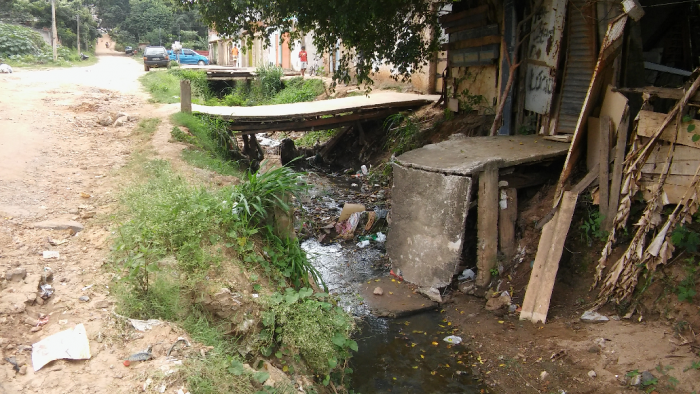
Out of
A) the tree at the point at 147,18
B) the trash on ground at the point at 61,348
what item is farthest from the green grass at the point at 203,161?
the tree at the point at 147,18

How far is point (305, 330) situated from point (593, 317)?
257cm

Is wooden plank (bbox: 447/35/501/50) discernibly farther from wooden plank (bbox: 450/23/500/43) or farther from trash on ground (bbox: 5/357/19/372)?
trash on ground (bbox: 5/357/19/372)

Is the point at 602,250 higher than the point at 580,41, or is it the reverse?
the point at 580,41

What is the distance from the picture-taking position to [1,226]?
3906 mm

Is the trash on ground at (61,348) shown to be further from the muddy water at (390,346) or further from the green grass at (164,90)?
the green grass at (164,90)

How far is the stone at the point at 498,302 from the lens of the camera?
4.84 meters

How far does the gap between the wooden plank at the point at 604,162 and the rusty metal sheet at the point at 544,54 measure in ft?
4.57

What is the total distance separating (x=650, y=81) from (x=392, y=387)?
4.36 meters

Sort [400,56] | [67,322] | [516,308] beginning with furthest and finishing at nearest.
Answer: [400,56]
[516,308]
[67,322]

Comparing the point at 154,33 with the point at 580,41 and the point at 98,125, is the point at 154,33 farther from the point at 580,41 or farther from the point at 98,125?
the point at 580,41

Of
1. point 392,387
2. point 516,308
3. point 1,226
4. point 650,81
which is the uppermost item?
point 650,81

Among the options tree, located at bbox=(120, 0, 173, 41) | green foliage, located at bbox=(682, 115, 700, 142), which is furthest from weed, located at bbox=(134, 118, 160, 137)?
tree, located at bbox=(120, 0, 173, 41)

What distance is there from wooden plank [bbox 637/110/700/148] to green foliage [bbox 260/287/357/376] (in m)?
3.06

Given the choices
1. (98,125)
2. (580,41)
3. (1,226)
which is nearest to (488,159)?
(580,41)
